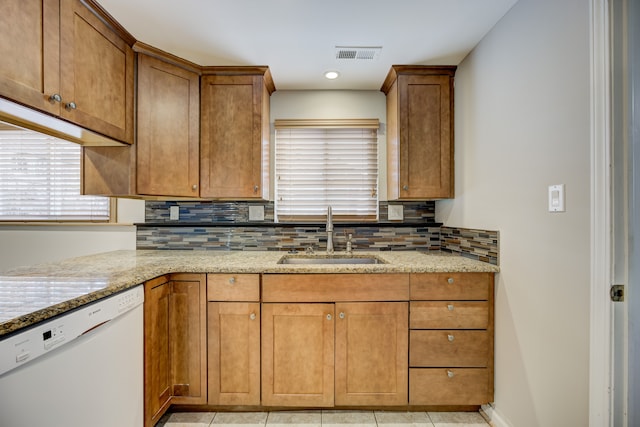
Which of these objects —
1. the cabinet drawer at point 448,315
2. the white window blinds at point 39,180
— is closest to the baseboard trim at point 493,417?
the cabinet drawer at point 448,315

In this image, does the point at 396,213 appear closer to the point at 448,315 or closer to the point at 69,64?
the point at 448,315

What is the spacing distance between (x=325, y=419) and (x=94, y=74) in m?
2.22

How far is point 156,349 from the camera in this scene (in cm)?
155

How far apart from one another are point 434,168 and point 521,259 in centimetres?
86

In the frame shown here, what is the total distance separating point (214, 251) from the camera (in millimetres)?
2291

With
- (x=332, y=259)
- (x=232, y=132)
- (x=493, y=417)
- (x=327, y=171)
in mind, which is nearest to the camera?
(x=493, y=417)

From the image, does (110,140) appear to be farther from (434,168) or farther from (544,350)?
(544,350)

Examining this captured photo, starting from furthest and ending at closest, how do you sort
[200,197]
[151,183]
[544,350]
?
[200,197] < [151,183] < [544,350]

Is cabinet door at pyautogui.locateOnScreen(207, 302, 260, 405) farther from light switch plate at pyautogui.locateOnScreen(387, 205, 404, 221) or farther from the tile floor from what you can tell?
light switch plate at pyautogui.locateOnScreen(387, 205, 404, 221)

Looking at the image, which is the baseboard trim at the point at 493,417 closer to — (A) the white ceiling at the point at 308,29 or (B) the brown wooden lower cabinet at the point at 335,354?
(B) the brown wooden lower cabinet at the point at 335,354

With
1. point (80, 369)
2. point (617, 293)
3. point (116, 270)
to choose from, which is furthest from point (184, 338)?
point (617, 293)

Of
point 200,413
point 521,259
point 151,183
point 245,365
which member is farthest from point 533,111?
point 200,413

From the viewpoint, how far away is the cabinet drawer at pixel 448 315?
66.2 inches

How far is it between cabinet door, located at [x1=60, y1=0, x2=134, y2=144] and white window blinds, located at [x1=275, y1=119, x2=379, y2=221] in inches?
41.8
